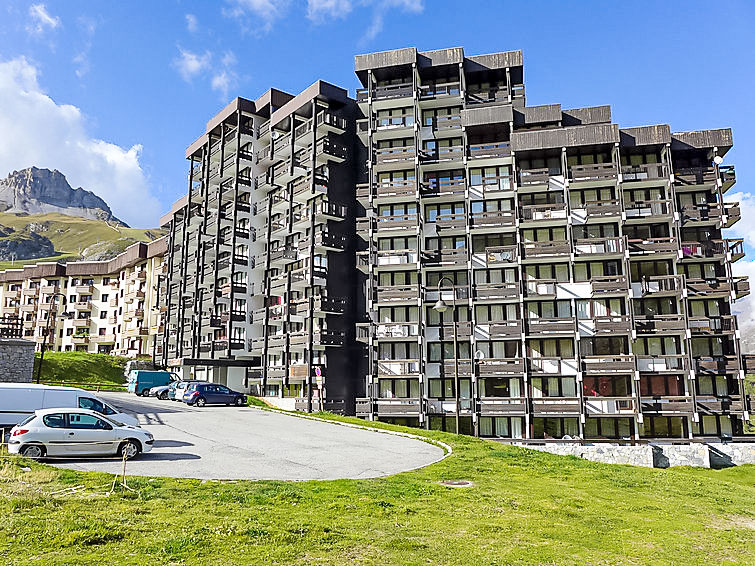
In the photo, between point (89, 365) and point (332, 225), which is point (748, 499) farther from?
point (89, 365)

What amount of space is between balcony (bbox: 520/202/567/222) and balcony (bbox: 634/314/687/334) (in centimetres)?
966

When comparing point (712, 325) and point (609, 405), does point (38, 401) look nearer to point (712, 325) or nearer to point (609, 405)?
point (609, 405)

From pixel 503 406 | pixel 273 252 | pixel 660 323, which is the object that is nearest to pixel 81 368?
pixel 273 252

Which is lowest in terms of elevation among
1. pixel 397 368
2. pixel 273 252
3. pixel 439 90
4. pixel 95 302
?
pixel 397 368

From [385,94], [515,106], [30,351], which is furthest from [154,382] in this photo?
[515,106]

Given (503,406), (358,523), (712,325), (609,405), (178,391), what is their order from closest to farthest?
(358,523)
(609,405)
(503,406)
(178,391)
(712,325)

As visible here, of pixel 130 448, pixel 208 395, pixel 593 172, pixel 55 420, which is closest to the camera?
pixel 55 420

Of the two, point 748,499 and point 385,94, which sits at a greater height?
point 385,94

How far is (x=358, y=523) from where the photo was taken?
1204 cm

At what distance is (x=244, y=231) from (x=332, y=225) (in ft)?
42.2

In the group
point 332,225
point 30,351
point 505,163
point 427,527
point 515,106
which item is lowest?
point 427,527

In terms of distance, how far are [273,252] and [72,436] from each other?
132 feet

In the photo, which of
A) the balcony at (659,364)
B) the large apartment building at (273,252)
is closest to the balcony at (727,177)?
the balcony at (659,364)

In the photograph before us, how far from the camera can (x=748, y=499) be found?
817 inches
